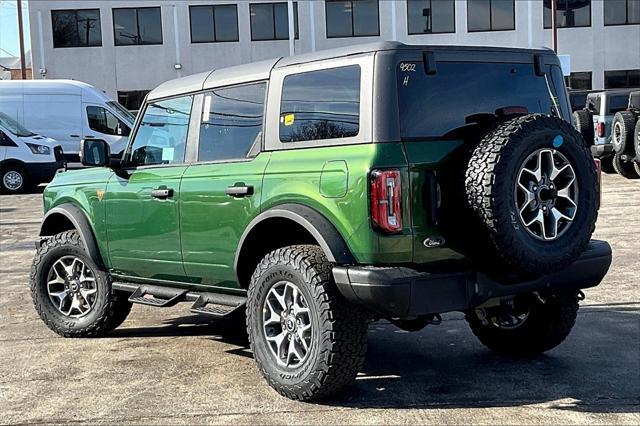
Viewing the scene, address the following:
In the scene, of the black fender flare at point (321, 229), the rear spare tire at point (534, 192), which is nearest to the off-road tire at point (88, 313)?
the black fender flare at point (321, 229)

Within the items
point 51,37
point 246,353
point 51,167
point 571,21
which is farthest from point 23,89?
point 571,21

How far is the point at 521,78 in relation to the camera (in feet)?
16.0

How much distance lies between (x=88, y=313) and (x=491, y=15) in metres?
32.0

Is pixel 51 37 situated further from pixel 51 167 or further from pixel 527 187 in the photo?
pixel 527 187

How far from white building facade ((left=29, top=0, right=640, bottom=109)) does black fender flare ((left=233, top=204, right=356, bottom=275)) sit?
31.4 meters

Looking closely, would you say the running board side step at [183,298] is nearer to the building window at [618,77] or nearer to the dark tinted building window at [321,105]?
the dark tinted building window at [321,105]

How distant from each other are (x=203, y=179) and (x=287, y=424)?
5.64 feet

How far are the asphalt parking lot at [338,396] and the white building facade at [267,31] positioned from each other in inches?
1158

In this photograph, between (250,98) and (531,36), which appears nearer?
(250,98)

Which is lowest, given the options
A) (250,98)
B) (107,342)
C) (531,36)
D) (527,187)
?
(107,342)

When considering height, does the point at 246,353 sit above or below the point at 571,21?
below

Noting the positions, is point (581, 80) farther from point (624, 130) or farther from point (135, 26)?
point (624, 130)

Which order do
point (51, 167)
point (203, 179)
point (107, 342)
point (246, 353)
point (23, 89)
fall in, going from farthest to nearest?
point (23, 89) < point (51, 167) < point (107, 342) < point (246, 353) < point (203, 179)

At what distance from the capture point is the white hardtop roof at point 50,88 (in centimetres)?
2298
